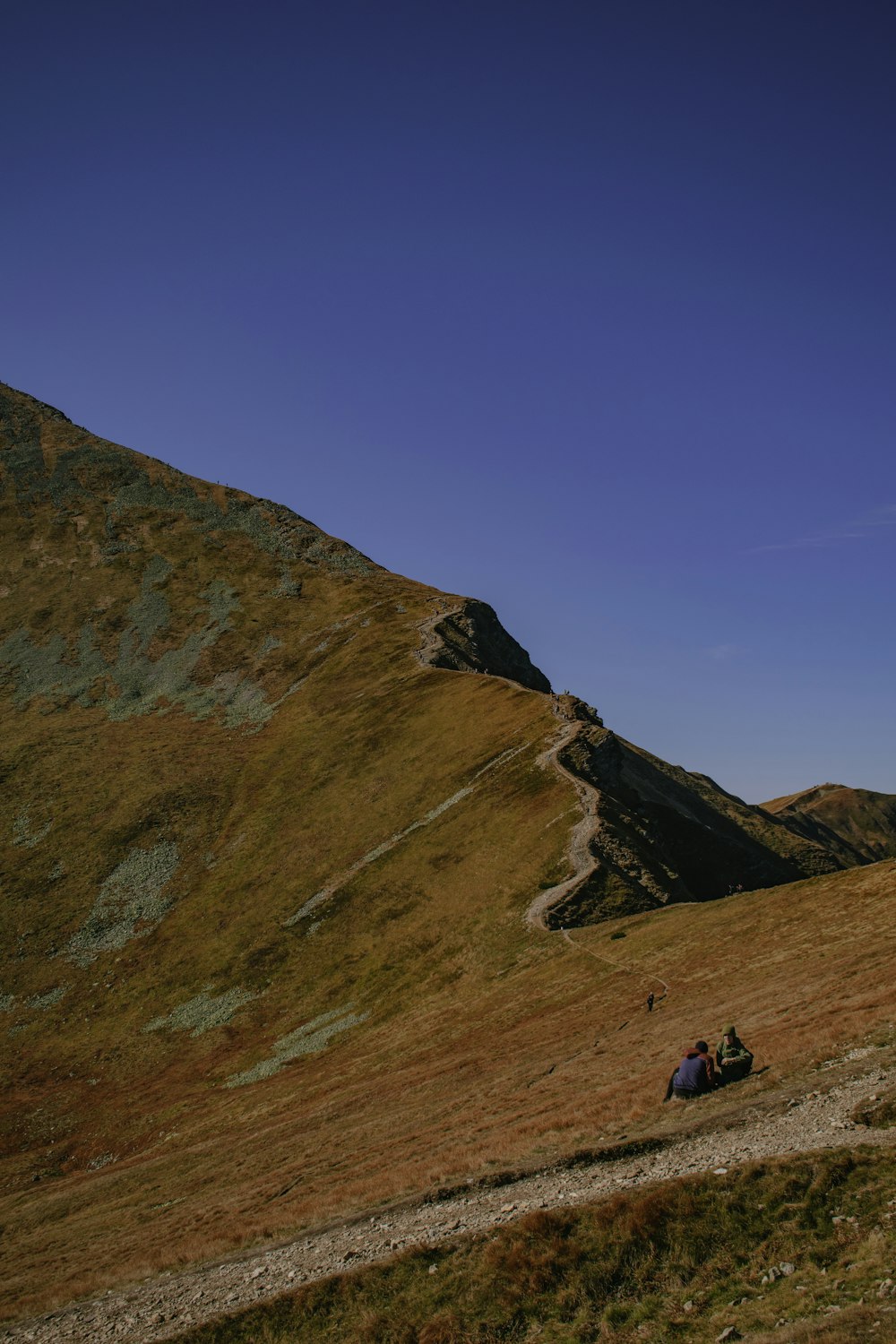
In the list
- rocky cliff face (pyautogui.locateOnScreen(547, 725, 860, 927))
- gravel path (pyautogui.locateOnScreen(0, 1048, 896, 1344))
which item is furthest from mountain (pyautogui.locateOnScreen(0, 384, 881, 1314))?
gravel path (pyautogui.locateOnScreen(0, 1048, 896, 1344))

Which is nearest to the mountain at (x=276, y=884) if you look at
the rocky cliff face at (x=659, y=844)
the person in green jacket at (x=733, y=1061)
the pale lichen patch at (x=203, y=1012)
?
the pale lichen patch at (x=203, y=1012)

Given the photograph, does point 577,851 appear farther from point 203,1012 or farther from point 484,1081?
point 203,1012

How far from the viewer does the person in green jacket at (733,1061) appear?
2545cm

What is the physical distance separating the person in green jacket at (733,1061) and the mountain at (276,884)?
4904mm

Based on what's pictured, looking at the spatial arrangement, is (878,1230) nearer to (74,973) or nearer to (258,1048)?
(258,1048)

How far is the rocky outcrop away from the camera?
115375mm

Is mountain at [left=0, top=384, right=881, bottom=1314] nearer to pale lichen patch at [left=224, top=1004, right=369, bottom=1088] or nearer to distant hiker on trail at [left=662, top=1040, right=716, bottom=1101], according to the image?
pale lichen patch at [left=224, top=1004, right=369, bottom=1088]

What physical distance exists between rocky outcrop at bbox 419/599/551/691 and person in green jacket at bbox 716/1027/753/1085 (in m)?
82.7

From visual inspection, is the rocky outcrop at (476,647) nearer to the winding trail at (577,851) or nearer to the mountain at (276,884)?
the mountain at (276,884)

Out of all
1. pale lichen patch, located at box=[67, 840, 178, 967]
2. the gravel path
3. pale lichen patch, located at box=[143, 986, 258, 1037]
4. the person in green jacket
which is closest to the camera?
the gravel path

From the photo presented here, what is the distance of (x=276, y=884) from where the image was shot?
83.6 m

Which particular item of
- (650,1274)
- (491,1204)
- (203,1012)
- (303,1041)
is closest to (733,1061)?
(491,1204)

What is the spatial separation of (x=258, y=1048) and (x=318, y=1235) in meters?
40.8

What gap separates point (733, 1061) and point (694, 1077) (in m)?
1.33
